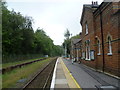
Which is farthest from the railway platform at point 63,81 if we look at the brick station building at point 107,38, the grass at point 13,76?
the brick station building at point 107,38

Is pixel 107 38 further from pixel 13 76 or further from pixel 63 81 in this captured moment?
pixel 13 76

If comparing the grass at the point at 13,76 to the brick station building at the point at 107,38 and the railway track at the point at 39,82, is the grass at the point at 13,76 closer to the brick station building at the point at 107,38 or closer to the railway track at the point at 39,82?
the railway track at the point at 39,82

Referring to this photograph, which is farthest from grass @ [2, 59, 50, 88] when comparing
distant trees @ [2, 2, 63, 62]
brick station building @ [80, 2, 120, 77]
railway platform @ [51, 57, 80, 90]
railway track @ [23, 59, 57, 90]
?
distant trees @ [2, 2, 63, 62]

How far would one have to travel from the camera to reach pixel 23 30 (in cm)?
3816

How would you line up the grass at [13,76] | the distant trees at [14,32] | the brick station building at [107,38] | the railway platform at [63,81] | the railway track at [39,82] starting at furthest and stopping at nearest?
the distant trees at [14,32], the brick station building at [107,38], the grass at [13,76], the railway track at [39,82], the railway platform at [63,81]

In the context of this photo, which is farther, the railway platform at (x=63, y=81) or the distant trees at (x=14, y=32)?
the distant trees at (x=14, y=32)

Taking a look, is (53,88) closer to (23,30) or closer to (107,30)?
(107,30)

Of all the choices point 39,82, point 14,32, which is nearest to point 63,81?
point 39,82

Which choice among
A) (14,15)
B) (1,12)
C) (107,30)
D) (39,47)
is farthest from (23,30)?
(107,30)

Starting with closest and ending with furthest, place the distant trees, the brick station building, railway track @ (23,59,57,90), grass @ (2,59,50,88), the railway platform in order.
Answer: the railway platform < railway track @ (23,59,57,90) < grass @ (2,59,50,88) < the brick station building < the distant trees

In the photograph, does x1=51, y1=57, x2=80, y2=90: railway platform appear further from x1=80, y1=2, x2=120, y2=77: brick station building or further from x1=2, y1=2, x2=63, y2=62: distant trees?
x1=2, y1=2, x2=63, y2=62: distant trees

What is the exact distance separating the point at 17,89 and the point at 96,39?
10132 millimetres

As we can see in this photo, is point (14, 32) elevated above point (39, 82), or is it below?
above

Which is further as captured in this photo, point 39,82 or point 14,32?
point 14,32
